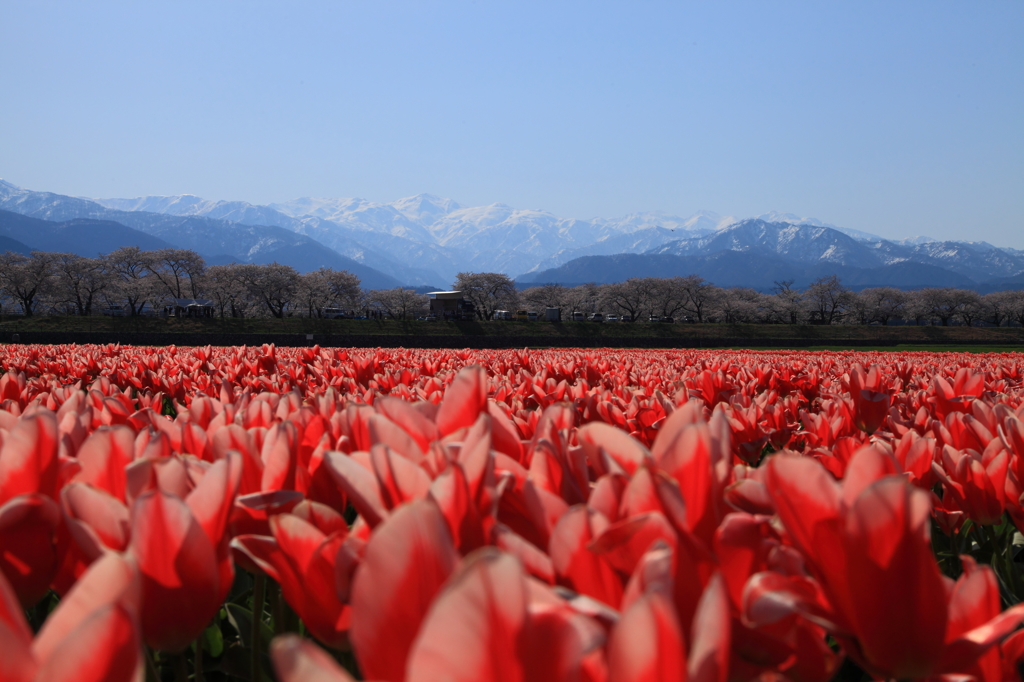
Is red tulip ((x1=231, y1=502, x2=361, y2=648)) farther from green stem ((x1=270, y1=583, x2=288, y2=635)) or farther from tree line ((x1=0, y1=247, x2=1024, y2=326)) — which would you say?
tree line ((x1=0, y1=247, x2=1024, y2=326))

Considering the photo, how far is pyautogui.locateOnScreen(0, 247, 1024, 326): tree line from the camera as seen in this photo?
3221 inches

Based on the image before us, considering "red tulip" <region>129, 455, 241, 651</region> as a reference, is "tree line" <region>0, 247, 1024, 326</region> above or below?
above

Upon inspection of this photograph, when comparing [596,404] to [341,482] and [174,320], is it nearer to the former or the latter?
[341,482]

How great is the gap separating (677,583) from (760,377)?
3915 mm

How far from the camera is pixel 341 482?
3.32 feet

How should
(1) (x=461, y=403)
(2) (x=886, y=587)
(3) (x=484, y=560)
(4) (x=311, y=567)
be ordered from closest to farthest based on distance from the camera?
(3) (x=484, y=560) < (2) (x=886, y=587) < (4) (x=311, y=567) < (1) (x=461, y=403)

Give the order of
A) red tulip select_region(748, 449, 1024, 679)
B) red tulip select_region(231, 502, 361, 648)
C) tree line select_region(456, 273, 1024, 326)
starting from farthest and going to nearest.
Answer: tree line select_region(456, 273, 1024, 326), red tulip select_region(231, 502, 361, 648), red tulip select_region(748, 449, 1024, 679)

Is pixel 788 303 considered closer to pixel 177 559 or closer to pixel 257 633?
pixel 257 633

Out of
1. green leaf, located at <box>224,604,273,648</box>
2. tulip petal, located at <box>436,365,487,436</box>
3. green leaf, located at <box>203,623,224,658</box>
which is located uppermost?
tulip petal, located at <box>436,365,487,436</box>

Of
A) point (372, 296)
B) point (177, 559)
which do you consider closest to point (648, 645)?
point (177, 559)

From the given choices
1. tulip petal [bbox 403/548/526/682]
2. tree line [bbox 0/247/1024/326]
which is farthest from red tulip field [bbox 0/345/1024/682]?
tree line [bbox 0/247/1024/326]

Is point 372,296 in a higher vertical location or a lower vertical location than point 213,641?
higher

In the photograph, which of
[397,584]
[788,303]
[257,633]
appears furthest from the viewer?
[788,303]

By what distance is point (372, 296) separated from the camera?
116812mm
